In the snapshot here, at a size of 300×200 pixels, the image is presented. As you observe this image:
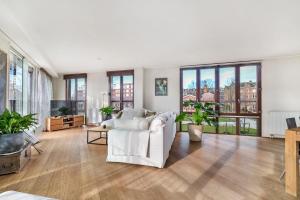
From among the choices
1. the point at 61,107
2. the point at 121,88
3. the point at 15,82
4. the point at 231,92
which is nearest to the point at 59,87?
the point at 61,107

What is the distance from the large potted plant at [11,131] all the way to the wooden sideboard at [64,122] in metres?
3.76

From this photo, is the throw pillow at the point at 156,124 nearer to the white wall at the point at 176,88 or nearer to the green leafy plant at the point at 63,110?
the white wall at the point at 176,88

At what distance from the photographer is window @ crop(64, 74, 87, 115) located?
764 centimetres

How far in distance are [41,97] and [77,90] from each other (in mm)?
1852

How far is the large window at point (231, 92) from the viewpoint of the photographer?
17.8 ft

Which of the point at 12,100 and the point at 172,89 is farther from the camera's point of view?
the point at 172,89

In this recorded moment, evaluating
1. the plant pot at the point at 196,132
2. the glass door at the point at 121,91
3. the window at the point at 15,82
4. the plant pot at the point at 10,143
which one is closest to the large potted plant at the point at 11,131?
the plant pot at the point at 10,143

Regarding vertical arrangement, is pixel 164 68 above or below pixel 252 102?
above

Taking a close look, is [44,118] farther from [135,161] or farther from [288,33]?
[288,33]

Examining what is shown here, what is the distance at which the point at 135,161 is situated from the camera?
2932 millimetres

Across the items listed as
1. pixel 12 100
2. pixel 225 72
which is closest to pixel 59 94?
pixel 12 100

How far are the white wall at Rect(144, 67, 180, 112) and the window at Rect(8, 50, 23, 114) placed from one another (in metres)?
3.94

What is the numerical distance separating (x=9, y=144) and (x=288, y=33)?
5220 mm

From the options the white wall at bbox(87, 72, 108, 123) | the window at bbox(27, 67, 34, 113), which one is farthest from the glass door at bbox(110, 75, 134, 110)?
the window at bbox(27, 67, 34, 113)
